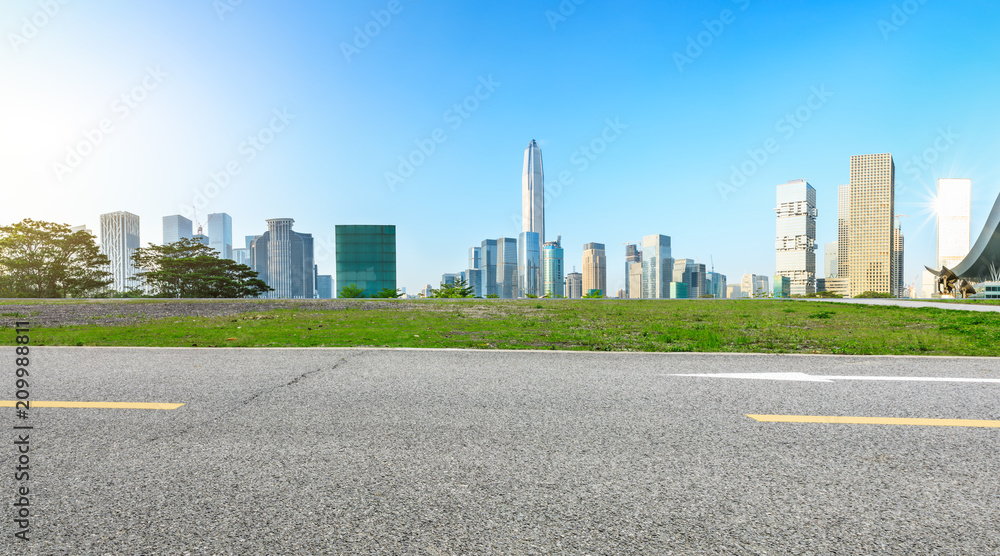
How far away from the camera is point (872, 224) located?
178m

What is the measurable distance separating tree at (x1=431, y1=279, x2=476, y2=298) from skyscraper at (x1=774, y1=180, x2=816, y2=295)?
150265 mm

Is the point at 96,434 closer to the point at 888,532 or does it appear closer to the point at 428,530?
the point at 428,530

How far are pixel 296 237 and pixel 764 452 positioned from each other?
5601 inches

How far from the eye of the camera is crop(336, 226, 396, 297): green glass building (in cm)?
7281

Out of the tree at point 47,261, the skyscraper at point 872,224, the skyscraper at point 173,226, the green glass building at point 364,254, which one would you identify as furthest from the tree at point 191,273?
the skyscraper at point 872,224

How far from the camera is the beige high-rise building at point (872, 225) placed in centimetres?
17312

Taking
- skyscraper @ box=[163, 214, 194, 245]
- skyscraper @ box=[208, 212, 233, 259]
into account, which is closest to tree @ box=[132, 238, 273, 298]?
skyscraper @ box=[163, 214, 194, 245]

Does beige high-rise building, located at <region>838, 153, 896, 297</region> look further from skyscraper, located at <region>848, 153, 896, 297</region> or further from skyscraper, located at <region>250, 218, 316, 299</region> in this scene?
skyscraper, located at <region>250, 218, 316, 299</region>

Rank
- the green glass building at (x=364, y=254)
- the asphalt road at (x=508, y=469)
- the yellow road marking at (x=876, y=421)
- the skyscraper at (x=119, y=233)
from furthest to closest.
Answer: the green glass building at (x=364, y=254) → the skyscraper at (x=119, y=233) → the yellow road marking at (x=876, y=421) → the asphalt road at (x=508, y=469)

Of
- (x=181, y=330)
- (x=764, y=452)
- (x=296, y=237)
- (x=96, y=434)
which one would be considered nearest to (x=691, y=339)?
(x=764, y=452)

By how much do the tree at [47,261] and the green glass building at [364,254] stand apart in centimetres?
3674

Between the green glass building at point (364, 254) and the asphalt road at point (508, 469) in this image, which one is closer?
the asphalt road at point (508, 469)

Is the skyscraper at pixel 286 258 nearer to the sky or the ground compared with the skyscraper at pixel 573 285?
nearer to the sky

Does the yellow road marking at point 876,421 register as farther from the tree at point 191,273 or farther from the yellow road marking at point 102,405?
the tree at point 191,273
